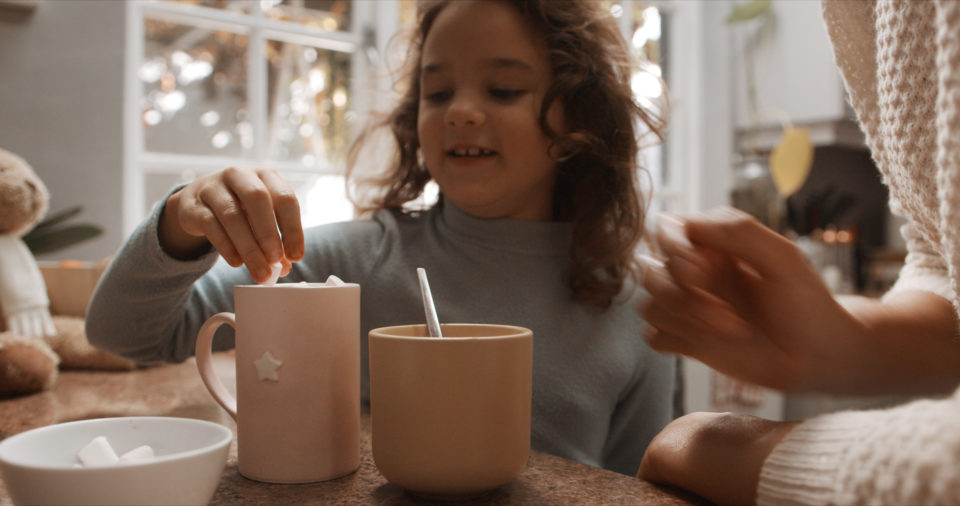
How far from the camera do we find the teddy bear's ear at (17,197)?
907 millimetres

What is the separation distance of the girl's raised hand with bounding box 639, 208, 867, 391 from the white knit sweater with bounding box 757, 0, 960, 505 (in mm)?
69

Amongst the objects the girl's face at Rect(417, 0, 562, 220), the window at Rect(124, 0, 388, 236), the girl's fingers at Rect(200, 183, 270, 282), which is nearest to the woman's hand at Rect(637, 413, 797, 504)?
the girl's fingers at Rect(200, 183, 270, 282)

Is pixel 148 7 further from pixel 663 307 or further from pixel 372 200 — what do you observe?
pixel 663 307

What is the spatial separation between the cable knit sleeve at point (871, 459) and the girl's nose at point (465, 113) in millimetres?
534

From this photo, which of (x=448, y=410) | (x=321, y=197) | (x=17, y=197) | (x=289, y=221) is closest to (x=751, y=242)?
(x=448, y=410)

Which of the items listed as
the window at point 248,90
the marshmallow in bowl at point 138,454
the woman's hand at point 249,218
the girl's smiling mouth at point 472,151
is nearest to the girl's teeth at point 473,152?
the girl's smiling mouth at point 472,151

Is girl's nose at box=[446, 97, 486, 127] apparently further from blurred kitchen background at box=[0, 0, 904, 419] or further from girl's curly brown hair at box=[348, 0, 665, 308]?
blurred kitchen background at box=[0, 0, 904, 419]

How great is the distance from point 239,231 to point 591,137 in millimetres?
505

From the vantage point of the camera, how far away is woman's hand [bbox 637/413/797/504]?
0.39 m

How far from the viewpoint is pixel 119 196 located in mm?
1366

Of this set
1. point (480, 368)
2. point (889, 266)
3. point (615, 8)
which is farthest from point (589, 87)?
point (889, 266)

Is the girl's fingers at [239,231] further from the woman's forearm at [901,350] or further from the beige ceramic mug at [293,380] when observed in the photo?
the woman's forearm at [901,350]

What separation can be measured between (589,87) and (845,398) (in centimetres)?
56

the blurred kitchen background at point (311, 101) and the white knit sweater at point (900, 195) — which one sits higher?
the blurred kitchen background at point (311, 101)
